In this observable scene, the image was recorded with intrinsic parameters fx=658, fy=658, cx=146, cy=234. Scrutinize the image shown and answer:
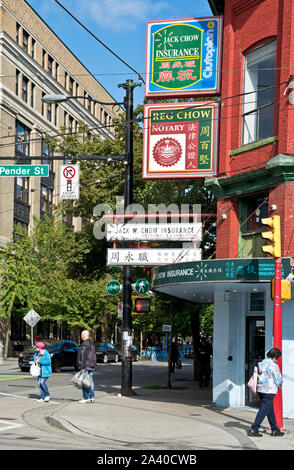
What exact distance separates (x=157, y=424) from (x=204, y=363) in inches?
499

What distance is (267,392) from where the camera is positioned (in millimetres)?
11656

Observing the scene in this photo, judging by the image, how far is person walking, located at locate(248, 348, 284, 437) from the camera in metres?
11.6

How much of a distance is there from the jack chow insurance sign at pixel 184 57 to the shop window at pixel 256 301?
563 cm

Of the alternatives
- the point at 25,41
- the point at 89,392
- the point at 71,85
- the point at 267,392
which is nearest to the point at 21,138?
the point at 25,41

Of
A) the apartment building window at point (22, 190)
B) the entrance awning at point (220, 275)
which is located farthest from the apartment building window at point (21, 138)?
the entrance awning at point (220, 275)

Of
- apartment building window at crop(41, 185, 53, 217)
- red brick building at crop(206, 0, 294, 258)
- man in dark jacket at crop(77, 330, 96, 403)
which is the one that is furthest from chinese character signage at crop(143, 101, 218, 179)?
apartment building window at crop(41, 185, 53, 217)

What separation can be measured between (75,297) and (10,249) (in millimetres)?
6901

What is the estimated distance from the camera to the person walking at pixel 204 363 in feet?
80.7

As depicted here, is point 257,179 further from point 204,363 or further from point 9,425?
point 204,363

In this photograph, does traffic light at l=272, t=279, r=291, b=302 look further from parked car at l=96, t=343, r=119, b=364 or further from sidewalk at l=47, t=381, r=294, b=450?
parked car at l=96, t=343, r=119, b=364

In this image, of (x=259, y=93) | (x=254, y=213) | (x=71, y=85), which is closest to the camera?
(x=254, y=213)

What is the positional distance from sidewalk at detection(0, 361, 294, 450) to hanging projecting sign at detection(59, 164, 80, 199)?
19.8ft

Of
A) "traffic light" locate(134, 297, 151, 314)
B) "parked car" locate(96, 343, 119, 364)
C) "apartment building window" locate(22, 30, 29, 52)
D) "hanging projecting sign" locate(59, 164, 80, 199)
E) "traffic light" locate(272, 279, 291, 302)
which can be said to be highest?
"apartment building window" locate(22, 30, 29, 52)

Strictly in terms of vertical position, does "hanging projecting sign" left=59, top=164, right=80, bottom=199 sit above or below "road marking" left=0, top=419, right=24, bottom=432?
above
